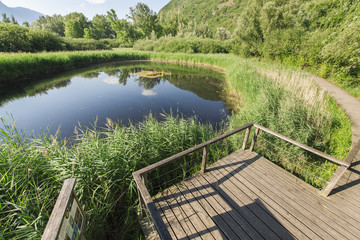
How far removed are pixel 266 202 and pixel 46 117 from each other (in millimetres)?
9059

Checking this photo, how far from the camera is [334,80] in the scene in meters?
8.41

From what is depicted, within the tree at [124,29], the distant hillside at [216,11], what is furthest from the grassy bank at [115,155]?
the distant hillside at [216,11]

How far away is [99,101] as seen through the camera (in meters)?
8.67

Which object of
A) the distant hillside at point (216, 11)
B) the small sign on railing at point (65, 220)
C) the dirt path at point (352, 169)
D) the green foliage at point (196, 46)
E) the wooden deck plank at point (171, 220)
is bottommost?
the wooden deck plank at point (171, 220)

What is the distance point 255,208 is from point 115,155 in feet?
8.93

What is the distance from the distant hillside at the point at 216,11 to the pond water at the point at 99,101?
60.0m

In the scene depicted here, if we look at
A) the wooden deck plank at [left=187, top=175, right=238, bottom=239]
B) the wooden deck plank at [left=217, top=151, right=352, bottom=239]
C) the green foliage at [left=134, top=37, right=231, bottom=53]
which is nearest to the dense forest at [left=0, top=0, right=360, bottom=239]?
the wooden deck plank at [left=187, top=175, right=238, bottom=239]

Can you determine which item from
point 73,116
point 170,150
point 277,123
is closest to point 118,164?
point 170,150

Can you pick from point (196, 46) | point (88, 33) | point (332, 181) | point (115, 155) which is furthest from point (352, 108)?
point (88, 33)

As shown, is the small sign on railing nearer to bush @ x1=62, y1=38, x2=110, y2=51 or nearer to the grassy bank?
the grassy bank

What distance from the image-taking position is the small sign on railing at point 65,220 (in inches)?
36.8

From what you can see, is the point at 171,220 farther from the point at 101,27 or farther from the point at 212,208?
the point at 101,27

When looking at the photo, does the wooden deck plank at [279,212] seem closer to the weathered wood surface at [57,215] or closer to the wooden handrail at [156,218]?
the wooden handrail at [156,218]

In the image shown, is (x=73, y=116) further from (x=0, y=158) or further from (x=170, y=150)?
(x=170, y=150)
